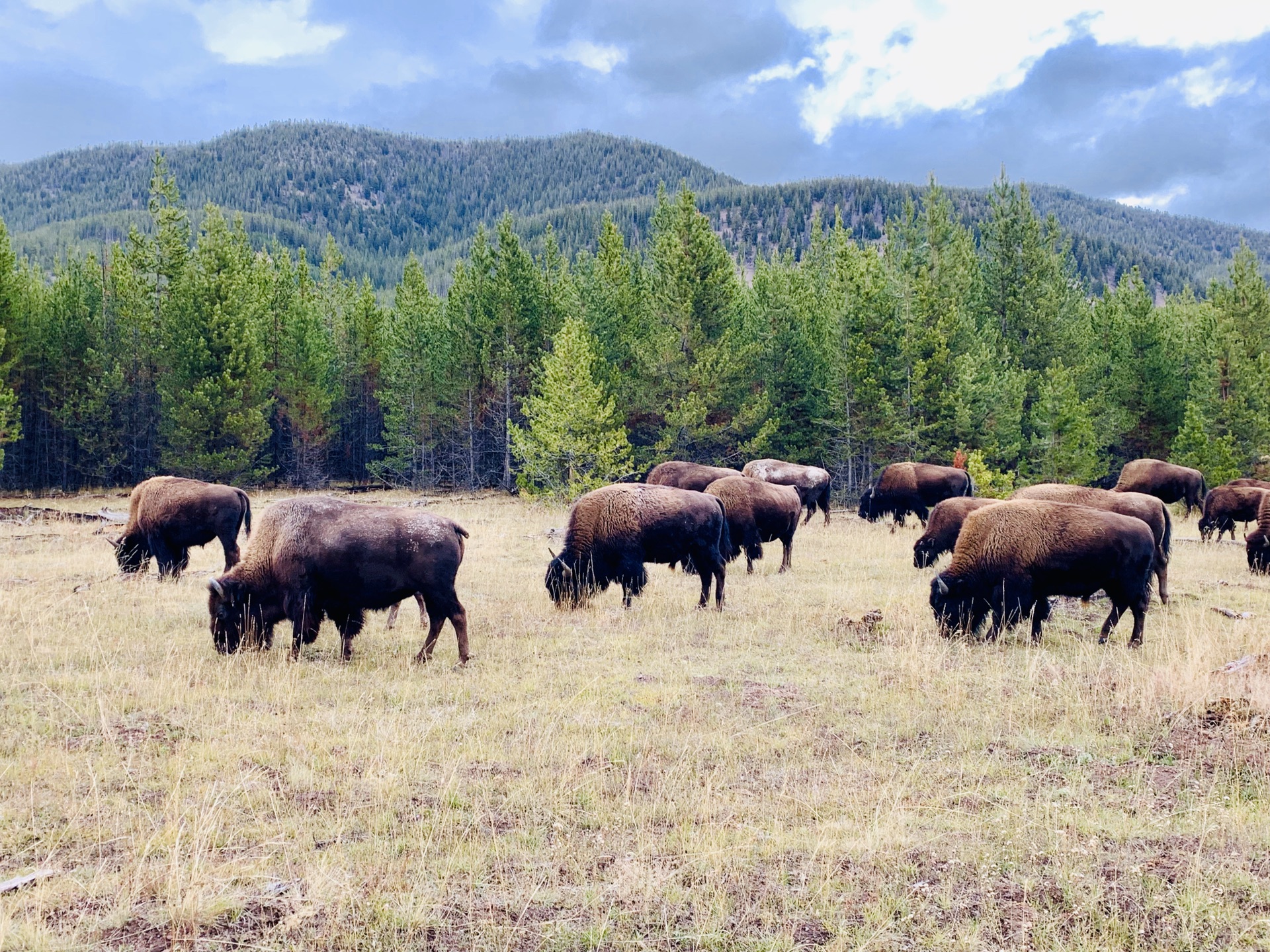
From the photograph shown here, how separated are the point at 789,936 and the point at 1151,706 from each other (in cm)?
527

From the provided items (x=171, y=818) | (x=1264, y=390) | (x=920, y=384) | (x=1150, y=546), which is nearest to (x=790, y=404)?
(x=920, y=384)

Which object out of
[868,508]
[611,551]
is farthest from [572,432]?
[611,551]

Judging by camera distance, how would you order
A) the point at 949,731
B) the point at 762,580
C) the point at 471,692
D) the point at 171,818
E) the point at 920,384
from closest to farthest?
the point at 171,818, the point at 949,731, the point at 471,692, the point at 762,580, the point at 920,384

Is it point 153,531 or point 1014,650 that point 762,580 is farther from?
point 153,531

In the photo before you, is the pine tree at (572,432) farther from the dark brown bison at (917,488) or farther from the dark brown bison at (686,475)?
the dark brown bison at (917,488)

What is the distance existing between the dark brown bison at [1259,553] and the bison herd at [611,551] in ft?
0.09

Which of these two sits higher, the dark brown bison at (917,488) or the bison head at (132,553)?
the dark brown bison at (917,488)

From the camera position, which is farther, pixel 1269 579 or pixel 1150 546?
pixel 1269 579

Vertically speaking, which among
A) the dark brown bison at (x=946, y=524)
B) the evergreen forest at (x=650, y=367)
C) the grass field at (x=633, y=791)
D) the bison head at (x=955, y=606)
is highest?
the evergreen forest at (x=650, y=367)

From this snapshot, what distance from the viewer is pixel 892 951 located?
3732 mm

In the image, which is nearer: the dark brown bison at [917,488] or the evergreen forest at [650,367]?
the dark brown bison at [917,488]

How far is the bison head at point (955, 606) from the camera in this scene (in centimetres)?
1096

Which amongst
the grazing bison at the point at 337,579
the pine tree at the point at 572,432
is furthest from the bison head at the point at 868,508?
the grazing bison at the point at 337,579

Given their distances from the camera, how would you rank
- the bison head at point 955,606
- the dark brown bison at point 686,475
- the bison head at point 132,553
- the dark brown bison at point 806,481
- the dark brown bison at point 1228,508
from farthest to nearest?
the dark brown bison at point 806,481, the dark brown bison at point 686,475, the dark brown bison at point 1228,508, the bison head at point 132,553, the bison head at point 955,606
